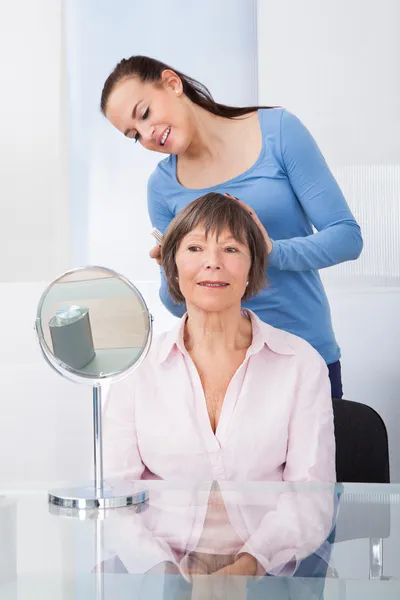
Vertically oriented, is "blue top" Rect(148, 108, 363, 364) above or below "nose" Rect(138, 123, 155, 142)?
below

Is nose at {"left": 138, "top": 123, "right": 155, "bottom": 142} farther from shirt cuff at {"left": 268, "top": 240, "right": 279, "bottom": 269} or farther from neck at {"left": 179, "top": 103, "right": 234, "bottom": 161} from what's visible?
shirt cuff at {"left": 268, "top": 240, "right": 279, "bottom": 269}

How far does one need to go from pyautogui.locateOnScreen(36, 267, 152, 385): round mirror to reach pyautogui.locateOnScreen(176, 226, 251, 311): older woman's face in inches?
20.0

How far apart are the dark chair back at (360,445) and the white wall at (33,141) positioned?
152 cm

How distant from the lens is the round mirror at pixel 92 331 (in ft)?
3.47

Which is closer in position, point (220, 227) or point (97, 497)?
point (97, 497)

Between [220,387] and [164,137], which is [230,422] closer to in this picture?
[220,387]

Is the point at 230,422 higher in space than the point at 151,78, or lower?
lower

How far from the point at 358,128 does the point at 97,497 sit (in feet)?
6.65

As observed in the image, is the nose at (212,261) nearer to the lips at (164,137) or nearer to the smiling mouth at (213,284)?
the smiling mouth at (213,284)

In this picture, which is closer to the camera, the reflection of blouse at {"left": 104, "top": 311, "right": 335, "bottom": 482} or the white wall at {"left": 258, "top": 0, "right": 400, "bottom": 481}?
the reflection of blouse at {"left": 104, "top": 311, "right": 335, "bottom": 482}

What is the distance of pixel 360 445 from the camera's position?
161cm

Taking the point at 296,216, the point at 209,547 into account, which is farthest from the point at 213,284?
A: the point at 209,547

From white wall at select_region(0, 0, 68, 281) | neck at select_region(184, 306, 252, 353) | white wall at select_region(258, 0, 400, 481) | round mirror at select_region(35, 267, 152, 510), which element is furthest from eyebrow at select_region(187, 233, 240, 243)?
white wall at select_region(0, 0, 68, 281)

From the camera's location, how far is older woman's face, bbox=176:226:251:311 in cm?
158
